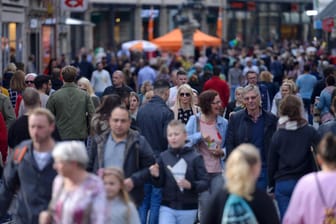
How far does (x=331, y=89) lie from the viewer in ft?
59.6

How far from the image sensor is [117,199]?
882 cm

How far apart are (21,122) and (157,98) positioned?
2.57 metres

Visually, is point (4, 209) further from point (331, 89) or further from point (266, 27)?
point (266, 27)

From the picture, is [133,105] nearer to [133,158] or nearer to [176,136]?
[176,136]

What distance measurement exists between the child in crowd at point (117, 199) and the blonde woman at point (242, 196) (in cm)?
59

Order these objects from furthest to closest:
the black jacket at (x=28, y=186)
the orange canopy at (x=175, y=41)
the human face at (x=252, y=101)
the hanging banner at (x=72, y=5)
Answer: the orange canopy at (x=175, y=41) → the hanging banner at (x=72, y=5) → the human face at (x=252, y=101) → the black jacket at (x=28, y=186)

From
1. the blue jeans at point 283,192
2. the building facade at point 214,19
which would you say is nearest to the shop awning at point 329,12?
the blue jeans at point 283,192

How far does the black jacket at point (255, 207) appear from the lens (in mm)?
8258

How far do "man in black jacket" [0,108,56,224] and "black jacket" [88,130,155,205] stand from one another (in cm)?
102

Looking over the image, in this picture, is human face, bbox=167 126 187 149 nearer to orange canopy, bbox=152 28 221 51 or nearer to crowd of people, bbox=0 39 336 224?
crowd of people, bbox=0 39 336 224

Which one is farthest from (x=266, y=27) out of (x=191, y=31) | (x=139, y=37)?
(x=191, y=31)

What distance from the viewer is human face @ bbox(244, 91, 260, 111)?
1289 centimetres

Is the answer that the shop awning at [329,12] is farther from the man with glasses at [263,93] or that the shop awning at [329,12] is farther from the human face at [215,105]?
the human face at [215,105]

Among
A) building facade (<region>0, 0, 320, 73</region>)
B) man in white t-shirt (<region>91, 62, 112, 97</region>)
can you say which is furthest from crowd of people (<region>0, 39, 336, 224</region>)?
building facade (<region>0, 0, 320, 73</region>)
